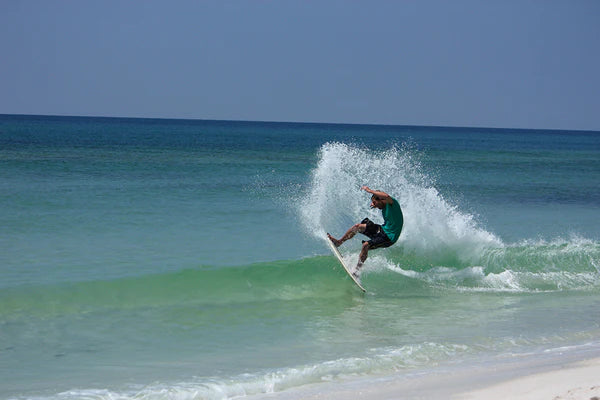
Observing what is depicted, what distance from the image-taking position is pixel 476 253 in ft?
45.5

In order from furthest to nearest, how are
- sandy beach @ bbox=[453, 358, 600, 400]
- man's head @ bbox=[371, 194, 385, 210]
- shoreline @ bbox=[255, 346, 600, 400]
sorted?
man's head @ bbox=[371, 194, 385, 210], shoreline @ bbox=[255, 346, 600, 400], sandy beach @ bbox=[453, 358, 600, 400]

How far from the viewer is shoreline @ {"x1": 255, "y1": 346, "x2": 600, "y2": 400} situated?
21.6ft

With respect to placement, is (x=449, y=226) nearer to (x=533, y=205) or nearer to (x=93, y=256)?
(x=93, y=256)

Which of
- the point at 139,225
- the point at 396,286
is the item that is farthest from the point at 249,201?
the point at 396,286

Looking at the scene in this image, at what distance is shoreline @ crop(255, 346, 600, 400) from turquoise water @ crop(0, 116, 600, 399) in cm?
26

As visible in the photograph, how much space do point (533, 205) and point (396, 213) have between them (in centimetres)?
1327

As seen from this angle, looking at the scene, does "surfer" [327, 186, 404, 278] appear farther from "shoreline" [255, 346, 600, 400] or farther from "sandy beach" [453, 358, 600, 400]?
"sandy beach" [453, 358, 600, 400]

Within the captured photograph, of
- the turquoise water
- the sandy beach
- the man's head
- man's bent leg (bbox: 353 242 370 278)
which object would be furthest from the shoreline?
the man's head

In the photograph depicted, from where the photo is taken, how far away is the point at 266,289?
38.5 ft

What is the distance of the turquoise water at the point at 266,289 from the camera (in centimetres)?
776

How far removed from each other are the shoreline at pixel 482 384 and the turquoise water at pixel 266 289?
0.26 m

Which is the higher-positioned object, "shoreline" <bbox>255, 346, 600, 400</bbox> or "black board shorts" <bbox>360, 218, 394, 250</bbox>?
"black board shorts" <bbox>360, 218, 394, 250</bbox>

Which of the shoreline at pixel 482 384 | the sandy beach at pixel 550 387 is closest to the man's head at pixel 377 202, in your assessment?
the shoreline at pixel 482 384

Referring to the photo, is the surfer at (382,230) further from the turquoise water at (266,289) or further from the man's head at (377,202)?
the turquoise water at (266,289)
